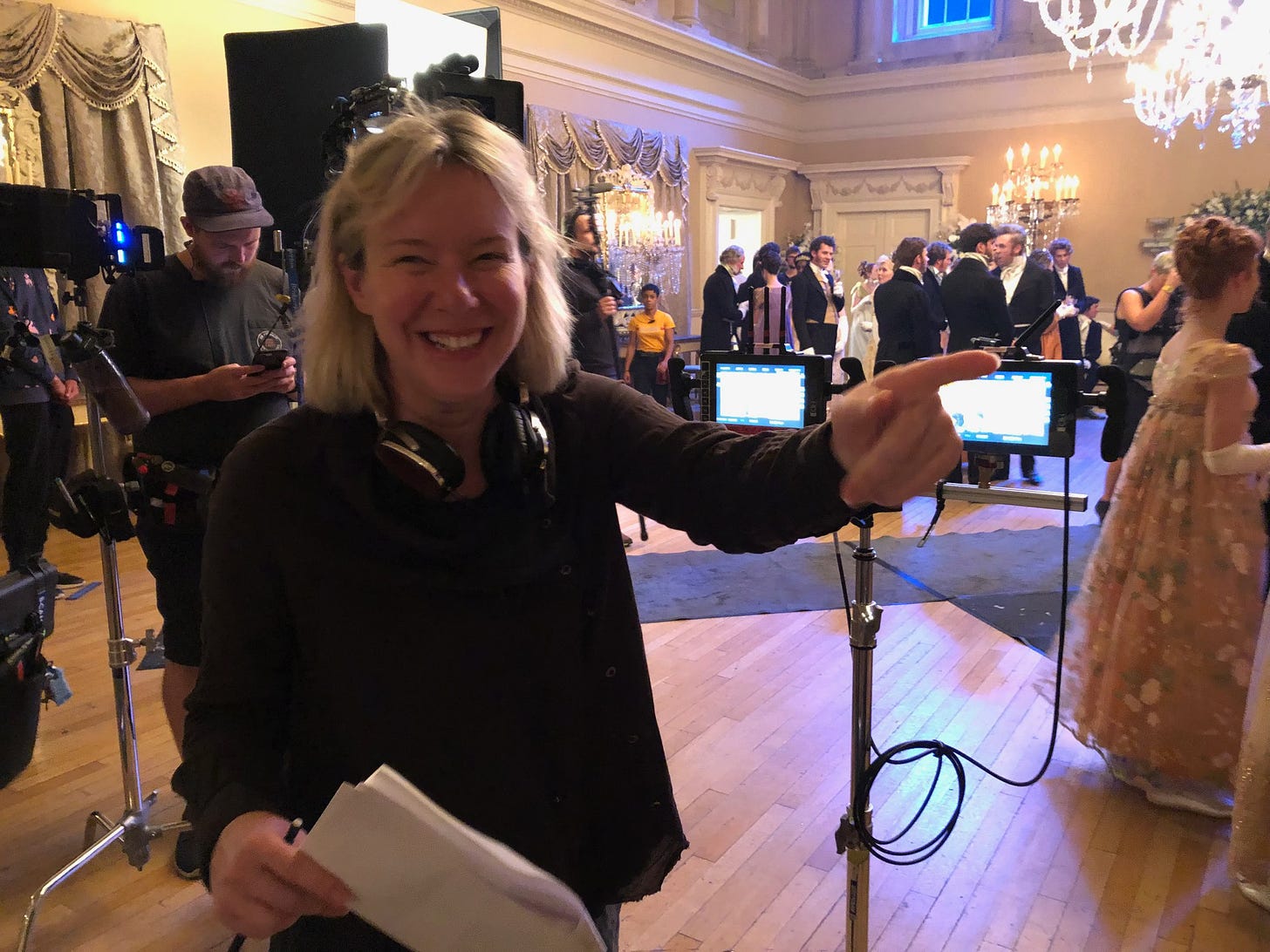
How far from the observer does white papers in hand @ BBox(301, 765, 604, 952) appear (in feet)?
2.20

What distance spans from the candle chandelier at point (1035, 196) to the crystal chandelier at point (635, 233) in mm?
3402

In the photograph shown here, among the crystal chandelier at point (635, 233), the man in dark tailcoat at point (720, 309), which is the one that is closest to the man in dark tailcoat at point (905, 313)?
the man in dark tailcoat at point (720, 309)

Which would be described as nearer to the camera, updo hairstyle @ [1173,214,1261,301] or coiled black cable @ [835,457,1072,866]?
coiled black cable @ [835,457,1072,866]

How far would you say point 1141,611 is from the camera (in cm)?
253

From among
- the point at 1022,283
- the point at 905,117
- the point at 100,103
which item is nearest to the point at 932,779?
the point at 1022,283

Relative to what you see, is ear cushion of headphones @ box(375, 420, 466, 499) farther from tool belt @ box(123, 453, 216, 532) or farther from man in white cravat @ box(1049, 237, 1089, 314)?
man in white cravat @ box(1049, 237, 1089, 314)

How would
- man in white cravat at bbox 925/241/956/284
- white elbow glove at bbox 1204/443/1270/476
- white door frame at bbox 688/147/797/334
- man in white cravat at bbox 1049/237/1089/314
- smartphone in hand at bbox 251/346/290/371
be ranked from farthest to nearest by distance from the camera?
white door frame at bbox 688/147/797/334
man in white cravat at bbox 1049/237/1089/314
man in white cravat at bbox 925/241/956/284
white elbow glove at bbox 1204/443/1270/476
smartphone in hand at bbox 251/346/290/371

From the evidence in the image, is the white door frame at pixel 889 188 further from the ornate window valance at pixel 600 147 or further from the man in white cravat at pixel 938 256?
the man in white cravat at pixel 938 256

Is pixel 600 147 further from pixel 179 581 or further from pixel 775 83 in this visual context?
pixel 179 581

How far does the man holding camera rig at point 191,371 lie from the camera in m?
2.04

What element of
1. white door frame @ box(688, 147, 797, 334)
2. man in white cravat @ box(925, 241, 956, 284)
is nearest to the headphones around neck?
man in white cravat @ box(925, 241, 956, 284)

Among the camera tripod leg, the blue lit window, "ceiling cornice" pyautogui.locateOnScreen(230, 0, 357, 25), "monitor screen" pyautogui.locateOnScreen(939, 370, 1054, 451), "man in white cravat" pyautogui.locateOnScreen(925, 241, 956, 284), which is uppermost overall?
the blue lit window

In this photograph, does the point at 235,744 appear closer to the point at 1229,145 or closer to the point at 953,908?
the point at 953,908

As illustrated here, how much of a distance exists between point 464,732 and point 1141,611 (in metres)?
2.23
